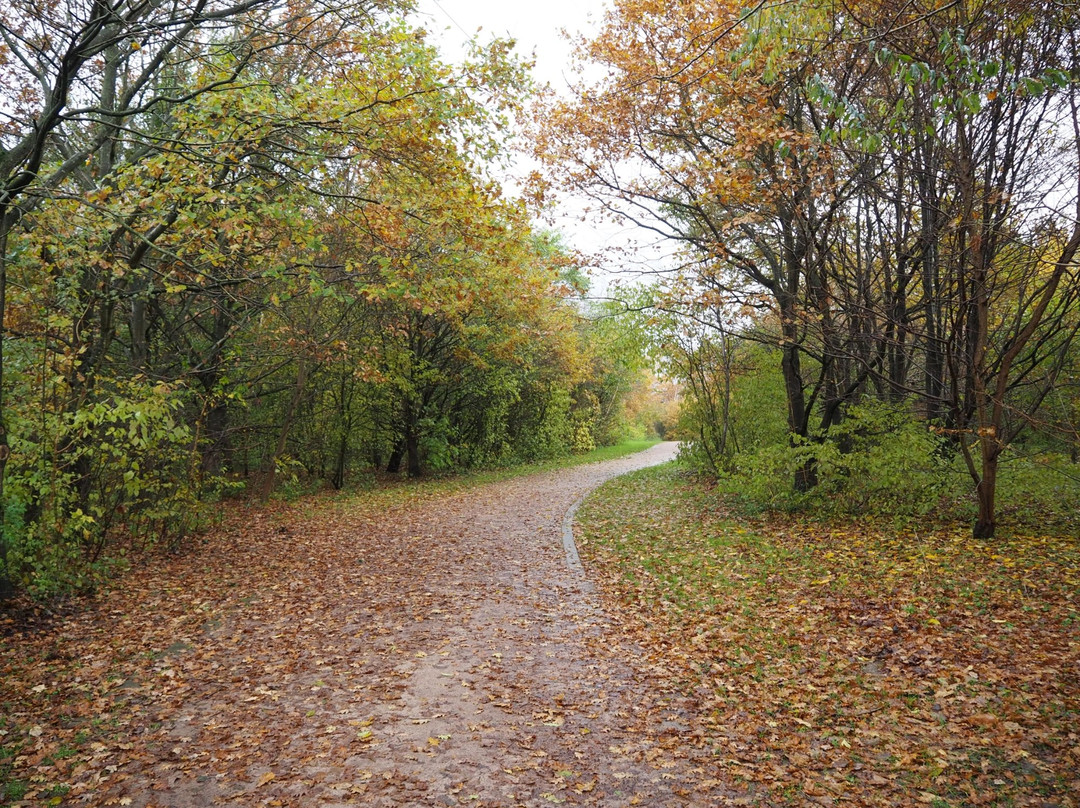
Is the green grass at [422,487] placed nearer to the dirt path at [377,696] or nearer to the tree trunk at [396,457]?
the tree trunk at [396,457]

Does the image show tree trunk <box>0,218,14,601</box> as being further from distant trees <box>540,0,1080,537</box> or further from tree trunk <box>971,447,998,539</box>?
tree trunk <box>971,447,998,539</box>

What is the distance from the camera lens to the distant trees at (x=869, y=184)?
7.31 meters

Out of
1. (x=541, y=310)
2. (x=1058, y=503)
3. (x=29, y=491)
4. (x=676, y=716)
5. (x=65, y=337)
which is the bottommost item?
(x=676, y=716)

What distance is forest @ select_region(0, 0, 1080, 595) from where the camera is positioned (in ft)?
23.0

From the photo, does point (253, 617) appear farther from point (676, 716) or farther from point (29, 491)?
point (676, 716)

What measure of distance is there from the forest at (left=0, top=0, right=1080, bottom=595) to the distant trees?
0.23ft

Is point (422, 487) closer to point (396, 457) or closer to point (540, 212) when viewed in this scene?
point (396, 457)

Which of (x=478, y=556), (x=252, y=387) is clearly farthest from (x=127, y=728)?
(x=252, y=387)

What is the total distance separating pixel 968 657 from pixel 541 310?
698 inches

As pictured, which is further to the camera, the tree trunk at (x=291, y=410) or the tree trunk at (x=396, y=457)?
the tree trunk at (x=396, y=457)

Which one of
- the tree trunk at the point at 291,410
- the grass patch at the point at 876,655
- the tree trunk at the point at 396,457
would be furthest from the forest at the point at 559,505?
the tree trunk at the point at 396,457

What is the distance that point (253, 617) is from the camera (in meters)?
7.52

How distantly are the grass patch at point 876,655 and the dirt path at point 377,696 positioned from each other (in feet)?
1.86

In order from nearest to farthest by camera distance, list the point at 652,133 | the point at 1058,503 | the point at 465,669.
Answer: the point at 465,669 < the point at 1058,503 < the point at 652,133
